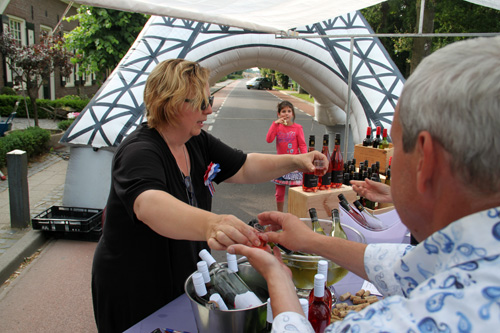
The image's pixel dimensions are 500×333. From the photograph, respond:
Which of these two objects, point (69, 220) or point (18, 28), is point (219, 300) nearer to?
point (69, 220)

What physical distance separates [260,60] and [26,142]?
5323mm

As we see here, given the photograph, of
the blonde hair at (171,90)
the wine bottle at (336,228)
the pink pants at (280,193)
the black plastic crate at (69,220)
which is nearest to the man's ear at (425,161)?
the wine bottle at (336,228)

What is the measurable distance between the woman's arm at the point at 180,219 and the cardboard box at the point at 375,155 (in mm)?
2867

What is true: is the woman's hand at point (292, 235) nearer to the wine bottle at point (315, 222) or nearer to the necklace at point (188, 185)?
the wine bottle at point (315, 222)

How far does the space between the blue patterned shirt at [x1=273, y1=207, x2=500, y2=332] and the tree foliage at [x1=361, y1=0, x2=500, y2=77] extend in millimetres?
15390

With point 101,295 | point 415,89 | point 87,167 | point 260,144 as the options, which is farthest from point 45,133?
point 415,89

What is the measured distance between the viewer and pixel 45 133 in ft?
29.7

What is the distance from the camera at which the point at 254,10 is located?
12.4ft

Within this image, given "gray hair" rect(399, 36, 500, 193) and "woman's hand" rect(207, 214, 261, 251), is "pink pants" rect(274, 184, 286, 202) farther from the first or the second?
"gray hair" rect(399, 36, 500, 193)

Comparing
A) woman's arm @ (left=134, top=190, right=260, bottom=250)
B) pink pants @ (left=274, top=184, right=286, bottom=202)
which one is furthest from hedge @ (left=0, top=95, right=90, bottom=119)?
woman's arm @ (left=134, top=190, right=260, bottom=250)

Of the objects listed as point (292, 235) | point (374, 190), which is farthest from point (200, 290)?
point (374, 190)

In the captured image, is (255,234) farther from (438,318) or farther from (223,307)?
(438,318)

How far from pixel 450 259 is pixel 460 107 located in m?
0.28

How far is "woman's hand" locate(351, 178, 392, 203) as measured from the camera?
2.11m
